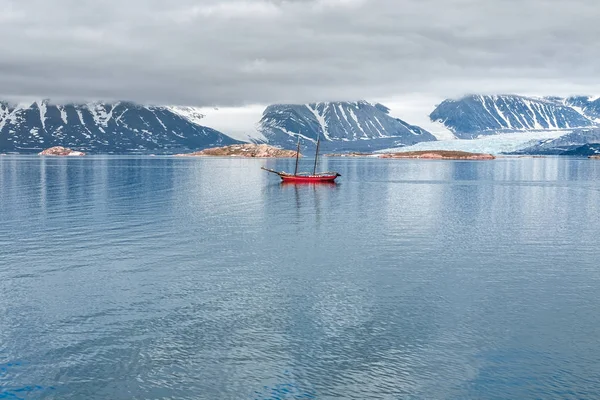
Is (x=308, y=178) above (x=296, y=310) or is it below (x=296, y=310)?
above

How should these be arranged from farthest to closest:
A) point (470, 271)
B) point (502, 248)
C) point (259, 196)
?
point (259, 196) → point (502, 248) → point (470, 271)

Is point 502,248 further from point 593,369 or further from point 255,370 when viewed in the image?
point 255,370

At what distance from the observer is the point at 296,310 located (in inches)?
1280

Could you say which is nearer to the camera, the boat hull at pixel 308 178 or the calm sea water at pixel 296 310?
the calm sea water at pixel 296 310

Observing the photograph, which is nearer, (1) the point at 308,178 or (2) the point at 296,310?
(2) the point at 296,310

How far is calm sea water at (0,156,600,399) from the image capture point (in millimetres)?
23938

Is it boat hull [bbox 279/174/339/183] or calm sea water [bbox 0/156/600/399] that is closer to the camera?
calm sea water [bbox 0/156/600/399]

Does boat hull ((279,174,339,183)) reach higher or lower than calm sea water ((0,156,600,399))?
higher

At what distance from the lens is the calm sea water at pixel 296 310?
78.5ft

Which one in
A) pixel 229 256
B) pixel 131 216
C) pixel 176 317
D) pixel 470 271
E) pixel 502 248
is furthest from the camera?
pixel 131 216

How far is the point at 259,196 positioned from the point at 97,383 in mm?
78573

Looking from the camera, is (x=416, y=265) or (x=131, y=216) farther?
(x=131, y=216)

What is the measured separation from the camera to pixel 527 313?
32219 mm

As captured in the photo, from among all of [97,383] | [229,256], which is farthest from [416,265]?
[97,383]
